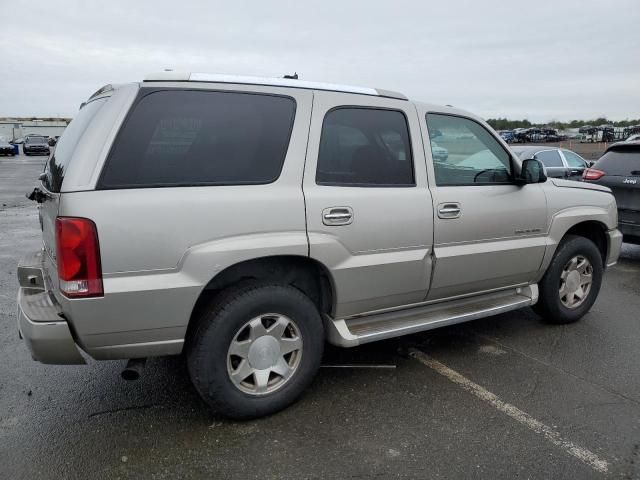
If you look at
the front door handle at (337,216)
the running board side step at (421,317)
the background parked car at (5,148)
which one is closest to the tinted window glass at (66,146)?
the front door handle at (337,216)

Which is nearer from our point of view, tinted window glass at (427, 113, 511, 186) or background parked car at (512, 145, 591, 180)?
tinted window glass at (427, 113, 511, 186)

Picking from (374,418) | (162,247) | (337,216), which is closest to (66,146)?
(162,247)

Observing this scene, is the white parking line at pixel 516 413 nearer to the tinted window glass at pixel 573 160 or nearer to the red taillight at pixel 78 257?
the red taillight at pixel 78 257

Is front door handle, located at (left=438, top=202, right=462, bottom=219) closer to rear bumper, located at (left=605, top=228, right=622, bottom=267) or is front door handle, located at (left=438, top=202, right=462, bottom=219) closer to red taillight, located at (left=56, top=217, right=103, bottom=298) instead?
rear bumper, located at (left=605, top=228, right=622, bottom=267)

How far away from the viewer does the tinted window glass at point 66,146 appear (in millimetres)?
2907

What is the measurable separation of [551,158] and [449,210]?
29.1ft

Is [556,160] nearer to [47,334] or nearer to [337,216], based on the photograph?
[337,216]

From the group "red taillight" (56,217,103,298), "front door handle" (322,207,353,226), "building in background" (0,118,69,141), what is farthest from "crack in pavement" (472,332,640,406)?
"building in background" (0,118,69,141)

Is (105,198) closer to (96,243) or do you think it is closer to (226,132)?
(96,243)

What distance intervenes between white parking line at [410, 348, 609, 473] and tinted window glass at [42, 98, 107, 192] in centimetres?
279

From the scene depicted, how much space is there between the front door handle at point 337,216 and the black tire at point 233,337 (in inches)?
18.2

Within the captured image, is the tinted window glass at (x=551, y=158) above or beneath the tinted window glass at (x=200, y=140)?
beneath

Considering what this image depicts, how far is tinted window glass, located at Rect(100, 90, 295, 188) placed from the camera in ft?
9.17

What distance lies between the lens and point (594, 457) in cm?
285
